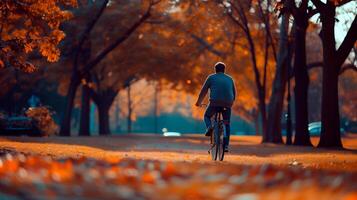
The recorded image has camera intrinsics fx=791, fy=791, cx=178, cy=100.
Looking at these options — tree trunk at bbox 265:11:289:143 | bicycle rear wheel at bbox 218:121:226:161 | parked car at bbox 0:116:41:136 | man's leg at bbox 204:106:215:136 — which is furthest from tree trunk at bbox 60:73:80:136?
bicycle rear wheel at bbox 218:121:226:161

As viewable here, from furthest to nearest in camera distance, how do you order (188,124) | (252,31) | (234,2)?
(188,124)
(252,31)
(234,2)

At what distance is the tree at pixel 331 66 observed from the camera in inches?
1128

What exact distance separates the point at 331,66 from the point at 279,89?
10.4m

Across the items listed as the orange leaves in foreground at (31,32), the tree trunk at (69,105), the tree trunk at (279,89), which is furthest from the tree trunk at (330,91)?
the tree trunk at (69,105)

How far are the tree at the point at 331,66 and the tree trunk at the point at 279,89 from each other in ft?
27.2

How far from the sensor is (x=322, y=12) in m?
28.7

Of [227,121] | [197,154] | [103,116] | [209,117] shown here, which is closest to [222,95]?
[227,121]

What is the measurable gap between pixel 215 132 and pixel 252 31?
30752 mm

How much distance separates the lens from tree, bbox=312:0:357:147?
94.0 feet

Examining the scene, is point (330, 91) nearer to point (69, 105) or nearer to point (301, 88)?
point (301, 88)

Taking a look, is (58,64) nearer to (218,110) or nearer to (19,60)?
(19,60)

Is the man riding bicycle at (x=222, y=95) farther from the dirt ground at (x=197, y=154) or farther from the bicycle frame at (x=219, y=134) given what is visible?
the dirt ground at (x=197, y=154)

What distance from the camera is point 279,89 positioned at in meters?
39.7

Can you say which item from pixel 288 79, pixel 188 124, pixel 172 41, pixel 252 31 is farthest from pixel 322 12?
pixel 188 124
